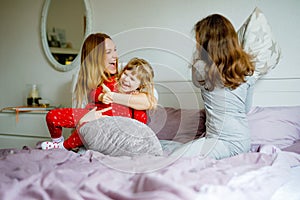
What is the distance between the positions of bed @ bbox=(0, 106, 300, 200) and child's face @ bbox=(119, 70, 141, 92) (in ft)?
1.31

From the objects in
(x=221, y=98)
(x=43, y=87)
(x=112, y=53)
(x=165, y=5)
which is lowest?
(x=43, y=87)

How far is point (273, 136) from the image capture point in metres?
1.59

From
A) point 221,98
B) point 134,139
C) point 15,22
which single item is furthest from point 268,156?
point 15,22

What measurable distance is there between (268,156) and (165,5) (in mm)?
1503

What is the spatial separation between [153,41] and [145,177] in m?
1.67

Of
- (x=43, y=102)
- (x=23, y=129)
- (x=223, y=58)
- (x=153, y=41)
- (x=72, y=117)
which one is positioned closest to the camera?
(x=223, y=58)

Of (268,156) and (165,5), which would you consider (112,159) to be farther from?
(165,5)

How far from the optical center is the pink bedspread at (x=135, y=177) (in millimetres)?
771

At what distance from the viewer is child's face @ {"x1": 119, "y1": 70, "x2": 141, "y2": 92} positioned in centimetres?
153

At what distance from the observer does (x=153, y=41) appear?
2357mm

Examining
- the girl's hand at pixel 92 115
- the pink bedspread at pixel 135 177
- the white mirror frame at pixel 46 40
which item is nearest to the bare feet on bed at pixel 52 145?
the girl's hand at pixel 92 115

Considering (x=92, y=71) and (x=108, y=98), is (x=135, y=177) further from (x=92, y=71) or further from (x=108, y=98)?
(x=92, y=71)

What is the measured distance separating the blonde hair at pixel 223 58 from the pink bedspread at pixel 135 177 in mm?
375

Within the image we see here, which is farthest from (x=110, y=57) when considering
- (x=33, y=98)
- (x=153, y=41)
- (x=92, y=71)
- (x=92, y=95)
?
(x=33, y=98)
